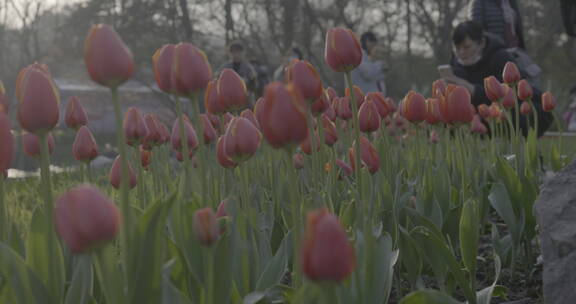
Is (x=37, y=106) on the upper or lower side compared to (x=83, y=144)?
upper

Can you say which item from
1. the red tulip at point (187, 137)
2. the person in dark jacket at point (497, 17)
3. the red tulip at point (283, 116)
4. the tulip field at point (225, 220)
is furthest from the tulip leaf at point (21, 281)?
the person in dark jacket at point (497, 17)

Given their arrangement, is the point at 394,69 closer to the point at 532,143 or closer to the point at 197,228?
the point at 532,143

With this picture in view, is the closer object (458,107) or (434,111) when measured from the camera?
(458,107)

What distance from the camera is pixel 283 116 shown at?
811 millimetres

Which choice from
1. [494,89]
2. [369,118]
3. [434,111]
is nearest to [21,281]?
[369,118]

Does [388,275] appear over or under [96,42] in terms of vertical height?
under

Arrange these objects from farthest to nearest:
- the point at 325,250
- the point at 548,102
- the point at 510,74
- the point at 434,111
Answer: the point at 548,102, the point at 510,74, the point at 434,111, the point at 325,250

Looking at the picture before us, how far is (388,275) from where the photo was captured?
127cm

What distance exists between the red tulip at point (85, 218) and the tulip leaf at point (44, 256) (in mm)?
311

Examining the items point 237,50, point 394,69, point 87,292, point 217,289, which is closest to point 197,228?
point 217,289

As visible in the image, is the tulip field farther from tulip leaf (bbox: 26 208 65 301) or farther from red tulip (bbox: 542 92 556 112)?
red tulip (bbox: 542 92 556 112)

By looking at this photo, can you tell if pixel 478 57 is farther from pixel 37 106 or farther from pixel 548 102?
pixel 37 106

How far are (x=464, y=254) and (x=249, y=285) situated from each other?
620mm

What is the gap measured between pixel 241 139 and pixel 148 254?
0.32 metres
